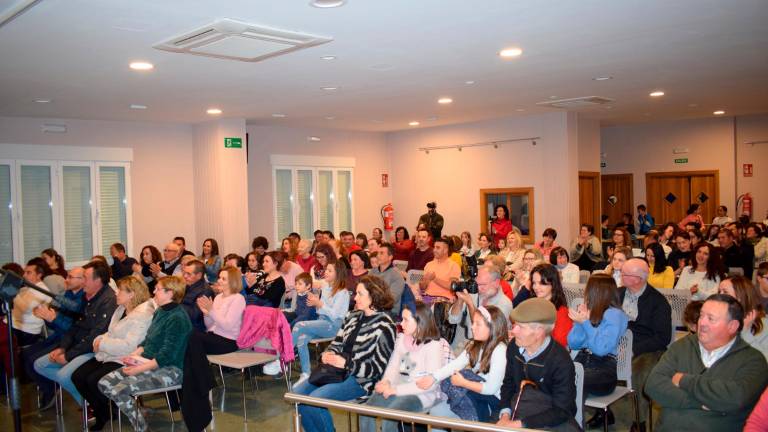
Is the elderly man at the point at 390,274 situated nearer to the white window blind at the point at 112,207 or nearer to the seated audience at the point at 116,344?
the seated audience at the point at 116,344

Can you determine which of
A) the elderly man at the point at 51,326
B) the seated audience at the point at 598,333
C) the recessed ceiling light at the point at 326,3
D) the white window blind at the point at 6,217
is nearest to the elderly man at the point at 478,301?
the seated audience at the point at 598,333

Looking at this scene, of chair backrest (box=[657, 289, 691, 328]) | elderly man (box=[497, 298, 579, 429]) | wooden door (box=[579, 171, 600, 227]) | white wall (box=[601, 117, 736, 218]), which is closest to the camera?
elderly man (box=[497, 298, 579, 429])

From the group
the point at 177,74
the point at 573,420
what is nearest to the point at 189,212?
the point at 177,74

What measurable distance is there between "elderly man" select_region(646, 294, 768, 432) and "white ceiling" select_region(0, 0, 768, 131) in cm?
264

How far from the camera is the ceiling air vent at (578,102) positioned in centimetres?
1027

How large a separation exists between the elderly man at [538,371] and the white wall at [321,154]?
28.4ft

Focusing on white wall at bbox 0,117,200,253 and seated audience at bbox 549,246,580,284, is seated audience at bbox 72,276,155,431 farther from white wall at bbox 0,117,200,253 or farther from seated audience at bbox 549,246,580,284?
white wall at bbox 0,117,200,253

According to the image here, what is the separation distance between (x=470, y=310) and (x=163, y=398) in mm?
2998

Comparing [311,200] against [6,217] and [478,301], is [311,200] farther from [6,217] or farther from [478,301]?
[478,301]

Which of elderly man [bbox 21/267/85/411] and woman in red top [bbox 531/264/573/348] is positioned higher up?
woman in red top [bbox 531/264/573/348]

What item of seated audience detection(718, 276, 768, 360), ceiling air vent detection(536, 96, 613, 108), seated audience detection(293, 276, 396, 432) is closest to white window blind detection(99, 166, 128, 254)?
ceiling air vent detection(536, 96, 613, 108)

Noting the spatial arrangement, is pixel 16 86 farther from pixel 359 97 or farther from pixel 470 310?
pixel 470 310

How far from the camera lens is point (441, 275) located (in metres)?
7.41

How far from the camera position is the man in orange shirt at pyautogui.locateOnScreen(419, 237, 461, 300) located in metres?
7.20
